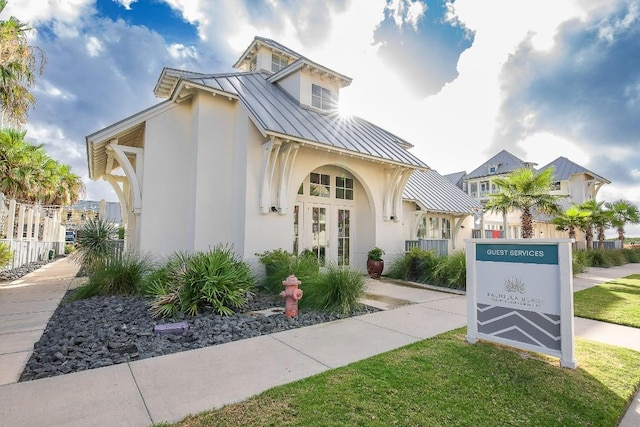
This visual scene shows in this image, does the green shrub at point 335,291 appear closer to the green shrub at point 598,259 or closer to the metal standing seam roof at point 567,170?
the green shrub at point 598,259

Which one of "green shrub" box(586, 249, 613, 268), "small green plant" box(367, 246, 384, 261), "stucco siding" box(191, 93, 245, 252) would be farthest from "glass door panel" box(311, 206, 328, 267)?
"green shrub" box(586, 249, 613, 268)

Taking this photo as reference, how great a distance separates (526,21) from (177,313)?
494 inches

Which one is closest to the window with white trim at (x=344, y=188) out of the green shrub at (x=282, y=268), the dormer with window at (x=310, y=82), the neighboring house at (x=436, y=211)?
the dormer with window at (x=310, y=82)

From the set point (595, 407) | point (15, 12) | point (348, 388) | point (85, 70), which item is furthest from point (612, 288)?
point (15, 12)

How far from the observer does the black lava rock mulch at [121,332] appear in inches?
157

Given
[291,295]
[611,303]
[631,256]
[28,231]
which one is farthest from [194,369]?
[631,256]

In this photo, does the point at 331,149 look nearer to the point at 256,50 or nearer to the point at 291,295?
the point at 291,295

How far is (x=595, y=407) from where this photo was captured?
290 cm

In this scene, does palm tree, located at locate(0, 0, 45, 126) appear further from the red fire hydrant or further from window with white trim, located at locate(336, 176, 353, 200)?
the red fire hydrant

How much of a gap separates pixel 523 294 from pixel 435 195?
13659 millimetres

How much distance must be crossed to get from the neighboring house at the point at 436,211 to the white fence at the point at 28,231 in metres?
15.8

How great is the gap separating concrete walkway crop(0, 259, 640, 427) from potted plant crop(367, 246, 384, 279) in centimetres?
456

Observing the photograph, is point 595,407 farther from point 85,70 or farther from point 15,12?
point 15,12

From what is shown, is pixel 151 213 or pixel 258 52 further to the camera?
pixel 258 52
